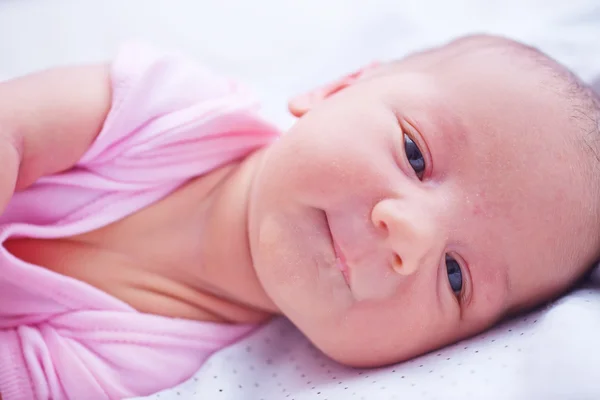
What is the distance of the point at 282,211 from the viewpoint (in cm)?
92

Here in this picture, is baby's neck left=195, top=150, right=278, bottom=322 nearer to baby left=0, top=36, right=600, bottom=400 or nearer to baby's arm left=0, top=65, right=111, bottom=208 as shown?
baby left=0, top=36, right=600, bottom=400

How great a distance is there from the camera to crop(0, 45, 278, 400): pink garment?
96 centimetres

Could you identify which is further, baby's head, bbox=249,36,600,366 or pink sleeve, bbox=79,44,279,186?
pink sleeve, bbox=79,44,279,186

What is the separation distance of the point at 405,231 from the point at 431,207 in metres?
0.06

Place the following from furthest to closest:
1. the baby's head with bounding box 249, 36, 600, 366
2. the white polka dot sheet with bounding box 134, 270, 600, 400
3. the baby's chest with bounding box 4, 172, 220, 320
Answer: the baby's chest with bounding box 4, 172, 220, 320
the baby's head with bounding box 249, 36, 600, 366
the white polka dot sheet with bounding box 134, 270, 600, 400

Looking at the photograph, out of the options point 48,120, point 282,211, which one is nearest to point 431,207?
point 282,211

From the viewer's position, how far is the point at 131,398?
3.17 feet

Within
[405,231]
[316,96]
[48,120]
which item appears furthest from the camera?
[316,96]

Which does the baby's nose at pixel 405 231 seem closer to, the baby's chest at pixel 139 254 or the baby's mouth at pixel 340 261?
the baby's mouth at pixel 340 261

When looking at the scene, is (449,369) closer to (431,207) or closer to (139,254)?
(431,207)

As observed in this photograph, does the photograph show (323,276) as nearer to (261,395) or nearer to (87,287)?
(261,395)

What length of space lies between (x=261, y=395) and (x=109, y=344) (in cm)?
24

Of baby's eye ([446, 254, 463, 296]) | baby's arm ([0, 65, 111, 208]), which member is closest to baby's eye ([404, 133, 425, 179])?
baby's eye ([446, 254, 463, 296])

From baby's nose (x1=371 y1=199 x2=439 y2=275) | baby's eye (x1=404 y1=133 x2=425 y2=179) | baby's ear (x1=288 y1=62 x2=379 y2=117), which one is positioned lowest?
baby's nose (x1=371 y1=199 x2=439 y2=275)
